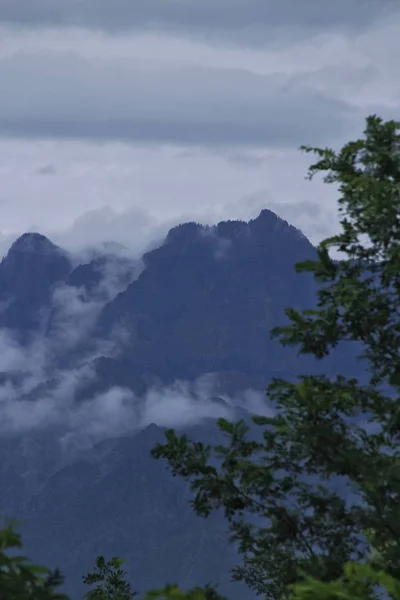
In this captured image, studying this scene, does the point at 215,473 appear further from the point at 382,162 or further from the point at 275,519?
the point at 382,162

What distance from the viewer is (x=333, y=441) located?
55.0ft

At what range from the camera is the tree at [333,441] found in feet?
54.6

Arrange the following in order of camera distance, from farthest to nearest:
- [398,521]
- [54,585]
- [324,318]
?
[324,318], [398,521], [54,585]

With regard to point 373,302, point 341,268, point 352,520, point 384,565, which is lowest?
point 384,565

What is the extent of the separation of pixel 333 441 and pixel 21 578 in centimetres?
815

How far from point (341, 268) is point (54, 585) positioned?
12.3 metres

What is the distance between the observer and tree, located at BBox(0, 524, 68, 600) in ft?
31.5

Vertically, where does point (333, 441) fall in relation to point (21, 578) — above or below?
above

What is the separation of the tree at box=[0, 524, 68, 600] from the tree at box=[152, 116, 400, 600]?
265 inches

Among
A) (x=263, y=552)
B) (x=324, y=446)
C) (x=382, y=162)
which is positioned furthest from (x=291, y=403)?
(x=382, y=162)

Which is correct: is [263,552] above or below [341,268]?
below

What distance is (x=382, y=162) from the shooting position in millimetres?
21125

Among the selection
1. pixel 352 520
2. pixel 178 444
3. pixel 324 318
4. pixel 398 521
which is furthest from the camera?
pixel 324 318

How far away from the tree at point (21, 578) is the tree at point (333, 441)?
6.73 meters
